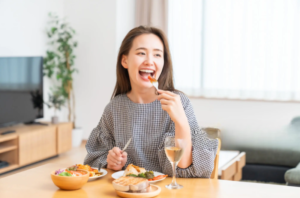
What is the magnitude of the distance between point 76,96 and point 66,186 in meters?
4.57

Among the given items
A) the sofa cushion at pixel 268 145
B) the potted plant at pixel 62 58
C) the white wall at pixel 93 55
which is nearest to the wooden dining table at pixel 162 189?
the sofa cushion at pixel 268 145

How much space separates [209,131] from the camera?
241cm

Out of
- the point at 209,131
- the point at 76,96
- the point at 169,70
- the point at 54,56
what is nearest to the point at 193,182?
the point at 169,70

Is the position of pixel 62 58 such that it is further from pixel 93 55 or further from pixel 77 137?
pixel 77 137

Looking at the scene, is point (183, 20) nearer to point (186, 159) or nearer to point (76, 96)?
point (76, 96)

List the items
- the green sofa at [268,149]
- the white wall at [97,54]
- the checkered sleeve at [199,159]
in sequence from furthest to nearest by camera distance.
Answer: the white wall at [97,54] < the green sofa at [268,149] < the checkered sleeve at [199,159]

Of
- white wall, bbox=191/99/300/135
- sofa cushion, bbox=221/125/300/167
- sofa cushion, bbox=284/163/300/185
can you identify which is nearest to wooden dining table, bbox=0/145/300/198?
sofa cushion, bbox=284/163/300/185

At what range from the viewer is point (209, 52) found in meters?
5.29

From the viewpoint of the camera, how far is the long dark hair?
1.62m

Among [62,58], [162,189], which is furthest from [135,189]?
[62,58]

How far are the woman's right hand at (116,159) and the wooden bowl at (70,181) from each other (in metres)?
0.23

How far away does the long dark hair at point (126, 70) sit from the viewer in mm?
1624

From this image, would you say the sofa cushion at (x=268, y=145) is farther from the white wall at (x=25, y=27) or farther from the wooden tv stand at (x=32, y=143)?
the white wall at (x=25, y=27)

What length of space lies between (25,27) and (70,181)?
3.95 meters
